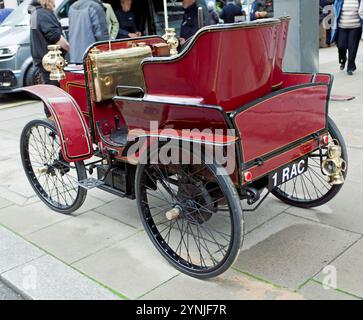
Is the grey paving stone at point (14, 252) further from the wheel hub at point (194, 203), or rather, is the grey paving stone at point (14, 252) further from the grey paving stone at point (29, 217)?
the wheel hub at point (194, 203)

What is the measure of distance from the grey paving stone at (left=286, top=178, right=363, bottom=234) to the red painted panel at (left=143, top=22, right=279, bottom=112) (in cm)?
125

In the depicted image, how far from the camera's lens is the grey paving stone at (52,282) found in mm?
2973

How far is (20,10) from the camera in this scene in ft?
32.5

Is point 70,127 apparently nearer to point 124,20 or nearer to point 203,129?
point 203,129

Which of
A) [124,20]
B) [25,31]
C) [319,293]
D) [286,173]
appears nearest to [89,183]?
[286,173]

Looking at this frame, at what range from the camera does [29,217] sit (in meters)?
4.21

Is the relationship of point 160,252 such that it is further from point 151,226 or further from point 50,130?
point 50,130

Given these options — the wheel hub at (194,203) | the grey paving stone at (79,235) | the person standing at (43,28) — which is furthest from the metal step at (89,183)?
the person standing at (43,28)

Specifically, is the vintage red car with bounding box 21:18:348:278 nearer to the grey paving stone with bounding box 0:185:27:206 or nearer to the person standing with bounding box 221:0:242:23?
the grey paving stone with bounding box 0:185:27:206

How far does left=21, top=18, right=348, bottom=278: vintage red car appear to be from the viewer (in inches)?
107

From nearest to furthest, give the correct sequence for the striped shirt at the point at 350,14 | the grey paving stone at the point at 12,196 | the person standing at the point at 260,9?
1. the grey paving stone at the point at 12,196
2. the striped shirt at the point at 350,14
3. the person standing at the point at 260,9

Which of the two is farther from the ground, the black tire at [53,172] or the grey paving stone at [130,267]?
the black tire at [53,172]

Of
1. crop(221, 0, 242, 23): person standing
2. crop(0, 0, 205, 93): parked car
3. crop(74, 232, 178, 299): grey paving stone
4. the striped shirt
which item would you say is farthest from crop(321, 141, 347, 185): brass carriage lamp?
crop(221, 0, 242, 23): person standing
